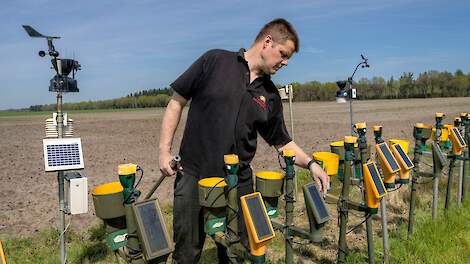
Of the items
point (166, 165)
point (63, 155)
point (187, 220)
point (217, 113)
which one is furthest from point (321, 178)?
point (63, 155)

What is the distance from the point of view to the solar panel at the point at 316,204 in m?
2.66

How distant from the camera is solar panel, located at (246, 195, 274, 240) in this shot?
7.52 ft

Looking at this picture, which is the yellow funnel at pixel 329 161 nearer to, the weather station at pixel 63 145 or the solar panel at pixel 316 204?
the solar panel at pixel 316 204

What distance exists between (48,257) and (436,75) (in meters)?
93.2

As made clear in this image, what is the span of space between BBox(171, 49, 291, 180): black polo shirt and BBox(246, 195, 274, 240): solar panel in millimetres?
602

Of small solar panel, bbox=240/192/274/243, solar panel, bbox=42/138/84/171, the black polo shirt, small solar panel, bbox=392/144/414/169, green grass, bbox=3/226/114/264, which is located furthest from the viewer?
green grass, bbox=3/226/114/264

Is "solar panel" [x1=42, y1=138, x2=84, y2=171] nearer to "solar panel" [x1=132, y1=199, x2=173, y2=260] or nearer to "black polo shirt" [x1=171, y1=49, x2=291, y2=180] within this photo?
"black polo shirt" [x1=171, y1=49, x2=291, y2=180]

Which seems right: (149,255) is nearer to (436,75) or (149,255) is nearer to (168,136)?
(168,136)

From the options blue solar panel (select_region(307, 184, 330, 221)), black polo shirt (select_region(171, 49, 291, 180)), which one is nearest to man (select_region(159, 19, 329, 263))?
black polo shirt (select_region(171, 49, 291, 180))

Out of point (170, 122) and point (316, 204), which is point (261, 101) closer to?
point (170, 122)

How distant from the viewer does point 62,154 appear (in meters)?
3.34

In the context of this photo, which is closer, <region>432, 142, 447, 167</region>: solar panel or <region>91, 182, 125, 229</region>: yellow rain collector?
<region>91, 182, 125, 229</region>: yellow rain collector

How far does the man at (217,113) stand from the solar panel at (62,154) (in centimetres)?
109

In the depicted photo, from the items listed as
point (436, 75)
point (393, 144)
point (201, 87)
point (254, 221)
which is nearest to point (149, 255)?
point (254, 221)
